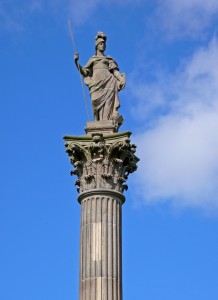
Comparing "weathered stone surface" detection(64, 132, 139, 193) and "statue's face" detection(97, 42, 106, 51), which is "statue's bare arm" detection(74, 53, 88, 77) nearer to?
"statue's face" detection(97, 42, 106, 51)

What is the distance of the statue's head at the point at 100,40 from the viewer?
2875 centimetres

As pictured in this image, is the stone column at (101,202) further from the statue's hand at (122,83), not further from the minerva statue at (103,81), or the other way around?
the statue's hand at (122,83)

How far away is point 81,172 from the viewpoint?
2602 centimetres

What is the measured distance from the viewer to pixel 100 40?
28.8 m

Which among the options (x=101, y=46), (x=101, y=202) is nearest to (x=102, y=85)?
(x=101, y=46)

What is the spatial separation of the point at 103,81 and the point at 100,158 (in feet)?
11.1

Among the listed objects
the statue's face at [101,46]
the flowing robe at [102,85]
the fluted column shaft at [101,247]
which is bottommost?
the fluted column shaft at [101,247]

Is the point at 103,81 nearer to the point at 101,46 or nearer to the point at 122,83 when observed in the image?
the point at 122,83

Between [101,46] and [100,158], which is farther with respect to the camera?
[101,46]

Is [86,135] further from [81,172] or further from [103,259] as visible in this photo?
[103,259]

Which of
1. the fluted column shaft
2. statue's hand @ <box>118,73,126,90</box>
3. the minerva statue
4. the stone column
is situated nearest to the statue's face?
the minerva statue

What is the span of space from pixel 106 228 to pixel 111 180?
5.96ft

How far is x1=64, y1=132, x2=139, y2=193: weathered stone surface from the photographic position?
83.7 feet

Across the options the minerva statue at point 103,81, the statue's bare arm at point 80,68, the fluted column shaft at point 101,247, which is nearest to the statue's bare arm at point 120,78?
the minerva statue at point 103,81
